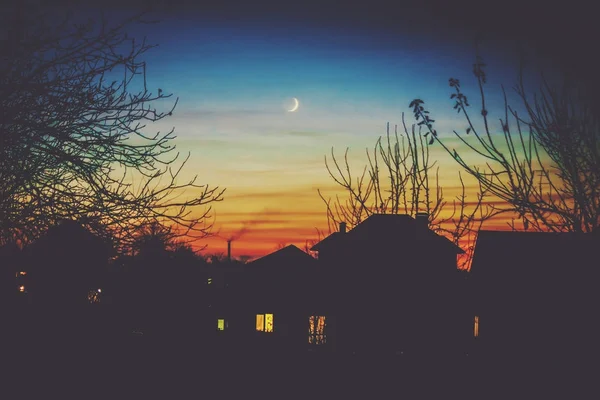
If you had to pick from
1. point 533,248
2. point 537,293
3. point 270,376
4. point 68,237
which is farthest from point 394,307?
point 68,237

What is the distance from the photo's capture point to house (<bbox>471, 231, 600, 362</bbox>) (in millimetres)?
11477

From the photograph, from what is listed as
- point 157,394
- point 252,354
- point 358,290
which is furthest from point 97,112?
point 358,290

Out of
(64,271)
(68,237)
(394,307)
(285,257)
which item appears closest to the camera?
(68,237)

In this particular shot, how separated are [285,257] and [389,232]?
26.1m

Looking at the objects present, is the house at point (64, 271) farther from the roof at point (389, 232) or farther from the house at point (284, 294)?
the roof at point (389, 232)

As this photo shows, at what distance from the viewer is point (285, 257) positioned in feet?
171

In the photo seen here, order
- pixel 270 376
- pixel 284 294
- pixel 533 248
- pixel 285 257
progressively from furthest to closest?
pixel 285 257, pixel 284 294, pixel 533 248, pixel 270 376

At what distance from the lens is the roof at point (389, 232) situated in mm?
22578

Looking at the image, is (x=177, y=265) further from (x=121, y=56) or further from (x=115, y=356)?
(x=121, y=56)

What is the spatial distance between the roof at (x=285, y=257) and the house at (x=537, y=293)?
72.5 feet

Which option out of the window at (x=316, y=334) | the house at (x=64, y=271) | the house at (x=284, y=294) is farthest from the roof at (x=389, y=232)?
the house at (x=64, y=271)

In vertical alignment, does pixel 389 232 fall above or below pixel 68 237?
above

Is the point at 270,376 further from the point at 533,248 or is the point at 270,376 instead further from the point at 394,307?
the point at 533,248

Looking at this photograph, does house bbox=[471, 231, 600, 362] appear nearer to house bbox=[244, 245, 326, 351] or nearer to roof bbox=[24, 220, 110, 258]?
house bbox=[244, 245, 326, 351]
